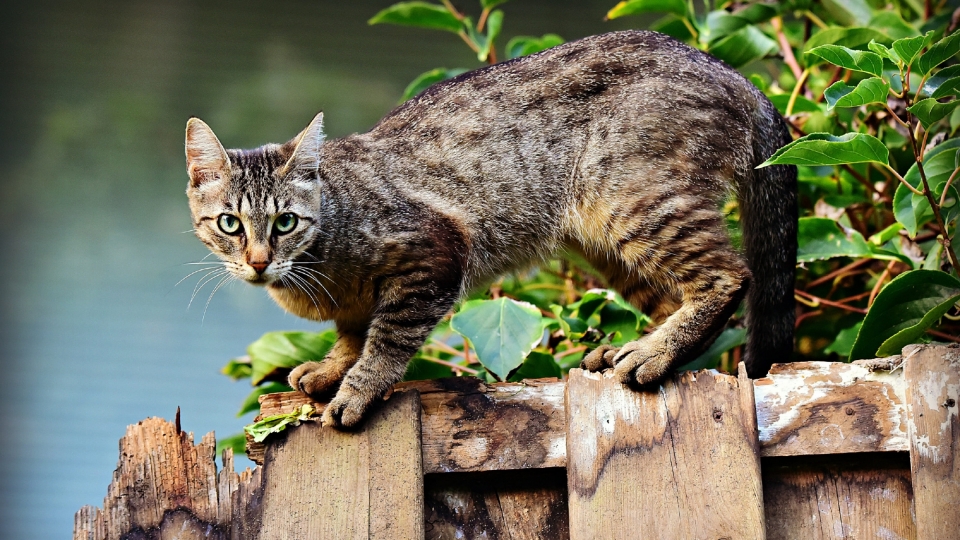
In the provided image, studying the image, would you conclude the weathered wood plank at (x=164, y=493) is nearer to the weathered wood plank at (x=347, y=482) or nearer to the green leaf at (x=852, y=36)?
the weathered wood plank at (x=347, y=482)

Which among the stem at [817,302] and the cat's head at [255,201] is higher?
the cat's head at [255,201]

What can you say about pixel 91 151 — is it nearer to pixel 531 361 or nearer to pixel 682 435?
pixel 531 361

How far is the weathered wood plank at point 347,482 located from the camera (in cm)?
205

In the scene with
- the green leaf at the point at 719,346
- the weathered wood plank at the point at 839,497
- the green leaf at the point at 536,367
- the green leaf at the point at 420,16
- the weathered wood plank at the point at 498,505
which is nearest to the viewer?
the weathered wood plank at the point at 839,497

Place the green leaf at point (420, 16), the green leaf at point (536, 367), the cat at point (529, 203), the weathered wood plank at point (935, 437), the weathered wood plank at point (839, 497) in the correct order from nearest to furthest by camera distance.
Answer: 1. the weathered wood plank at point (935, 437)
2. the weathered wood plank at point (839, 497)
3. the cat at point (529, 203)
4. the green leaf at point (536, 367)
5. the green leaf at point (420, 16)

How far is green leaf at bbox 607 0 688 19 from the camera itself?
322 cm

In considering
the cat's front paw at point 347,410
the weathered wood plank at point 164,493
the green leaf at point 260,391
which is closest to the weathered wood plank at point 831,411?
the cat's front paw at point 347,410

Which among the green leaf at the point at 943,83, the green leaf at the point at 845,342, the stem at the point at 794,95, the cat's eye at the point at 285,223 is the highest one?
the stem at the point at 794,95

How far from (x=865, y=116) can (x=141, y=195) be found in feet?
12.2

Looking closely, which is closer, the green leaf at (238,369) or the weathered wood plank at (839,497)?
the weathered wood plank at (839,497)

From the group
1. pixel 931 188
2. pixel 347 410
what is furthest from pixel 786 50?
pixel 347 410

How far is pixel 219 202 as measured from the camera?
2.63m

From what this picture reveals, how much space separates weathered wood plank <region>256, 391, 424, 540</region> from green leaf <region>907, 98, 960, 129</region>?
1.43 meters

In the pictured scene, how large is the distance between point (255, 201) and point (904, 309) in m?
1.84
